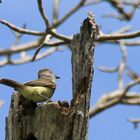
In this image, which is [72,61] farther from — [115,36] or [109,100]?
[109,100]

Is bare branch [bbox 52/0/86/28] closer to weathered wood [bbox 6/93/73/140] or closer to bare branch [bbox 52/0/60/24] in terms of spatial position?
bare branch [bbox 52/0/60/24]

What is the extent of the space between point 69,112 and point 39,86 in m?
1.24

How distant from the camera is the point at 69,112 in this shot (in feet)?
16.3

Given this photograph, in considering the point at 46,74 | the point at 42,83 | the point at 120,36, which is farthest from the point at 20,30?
the point at 42,83

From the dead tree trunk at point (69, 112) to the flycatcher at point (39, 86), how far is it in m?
0.42

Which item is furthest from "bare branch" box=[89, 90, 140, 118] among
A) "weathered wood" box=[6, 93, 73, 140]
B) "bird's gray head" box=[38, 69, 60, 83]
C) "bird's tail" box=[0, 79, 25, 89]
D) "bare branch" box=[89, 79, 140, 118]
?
"weathered wood" box=[6, 93, 73, 140]

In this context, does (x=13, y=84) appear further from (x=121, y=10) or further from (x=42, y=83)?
(x=121, y=10)

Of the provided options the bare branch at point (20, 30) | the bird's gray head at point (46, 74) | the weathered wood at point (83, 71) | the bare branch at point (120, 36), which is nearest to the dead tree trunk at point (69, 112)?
the weathered wood at point (83, 71)

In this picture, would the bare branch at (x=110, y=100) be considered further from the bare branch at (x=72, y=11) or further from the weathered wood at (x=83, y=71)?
the weathered wood at (x=83, y=71)

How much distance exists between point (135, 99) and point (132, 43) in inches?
30.6

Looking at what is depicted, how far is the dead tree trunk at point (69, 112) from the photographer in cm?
493

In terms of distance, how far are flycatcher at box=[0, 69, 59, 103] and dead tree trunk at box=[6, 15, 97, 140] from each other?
42 cm

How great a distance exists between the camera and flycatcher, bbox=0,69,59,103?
18.9 ft

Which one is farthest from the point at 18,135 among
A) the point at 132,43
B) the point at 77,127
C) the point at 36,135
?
the point at 132,43
